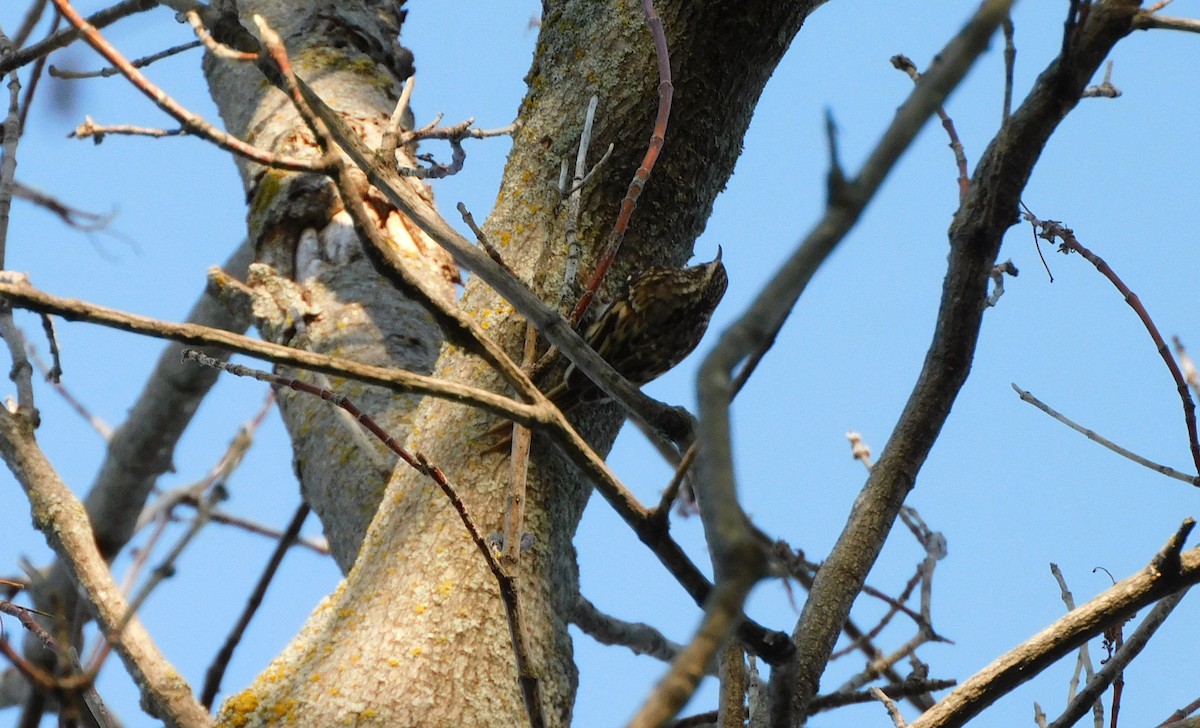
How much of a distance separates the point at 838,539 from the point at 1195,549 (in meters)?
0.49

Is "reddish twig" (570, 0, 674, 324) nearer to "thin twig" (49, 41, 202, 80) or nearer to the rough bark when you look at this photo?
the rough bark

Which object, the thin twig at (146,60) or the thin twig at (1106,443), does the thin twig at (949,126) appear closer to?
the thin twig at (1106,443)

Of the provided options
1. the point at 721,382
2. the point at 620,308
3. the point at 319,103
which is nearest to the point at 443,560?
the point at 319,103

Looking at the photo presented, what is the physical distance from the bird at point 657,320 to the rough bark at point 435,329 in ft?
1.11

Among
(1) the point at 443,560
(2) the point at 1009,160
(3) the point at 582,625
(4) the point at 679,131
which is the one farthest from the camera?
(3) the point at 582,625

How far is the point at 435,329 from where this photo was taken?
123 inches

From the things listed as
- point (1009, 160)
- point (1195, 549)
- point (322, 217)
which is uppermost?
point (322, 217)

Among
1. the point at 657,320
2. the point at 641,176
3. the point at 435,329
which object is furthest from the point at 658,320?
the point at 641,176

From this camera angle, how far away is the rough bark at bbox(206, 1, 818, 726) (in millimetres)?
2084

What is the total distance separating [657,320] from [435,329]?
2.53 feet

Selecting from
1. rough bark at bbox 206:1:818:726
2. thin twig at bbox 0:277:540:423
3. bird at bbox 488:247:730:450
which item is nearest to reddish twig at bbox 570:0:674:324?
rough bark at bbox 206:1:818:726

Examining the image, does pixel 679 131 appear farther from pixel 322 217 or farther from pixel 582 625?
pixel 582 625

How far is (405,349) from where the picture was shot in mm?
2986

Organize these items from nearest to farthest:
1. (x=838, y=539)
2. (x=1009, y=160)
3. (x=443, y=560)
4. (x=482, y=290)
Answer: (x=1009, y=160)
(x=838, y=539)
(x=443, y=560)
(x=482, y=290)
